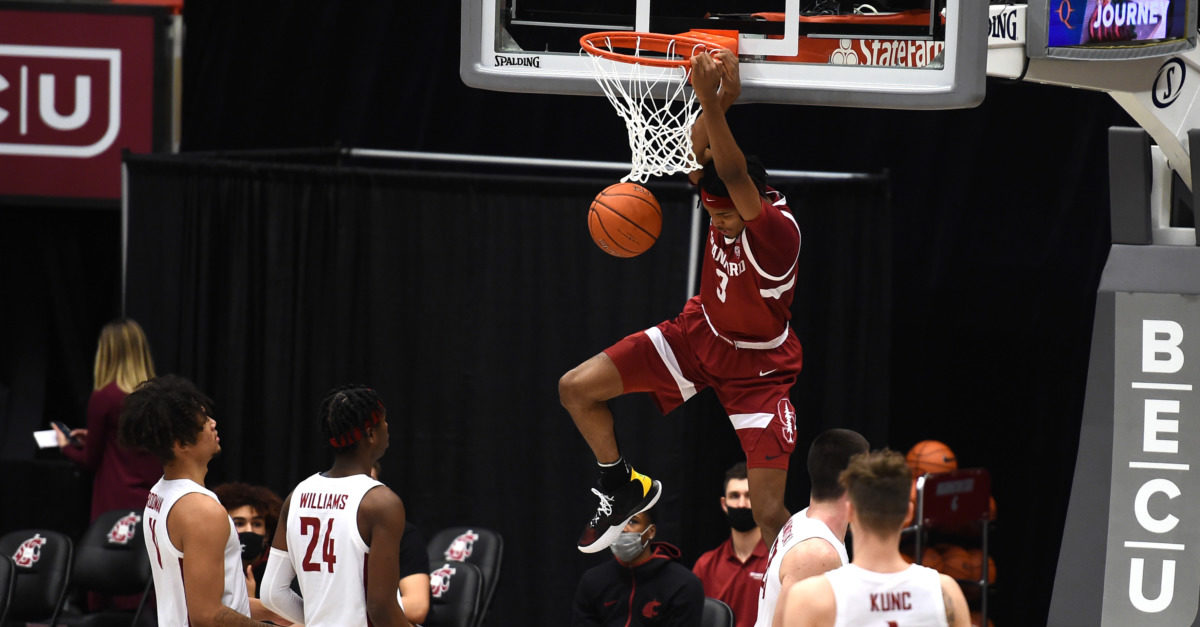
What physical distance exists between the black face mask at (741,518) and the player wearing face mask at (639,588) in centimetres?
39

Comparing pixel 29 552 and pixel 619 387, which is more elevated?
pixel 619 387

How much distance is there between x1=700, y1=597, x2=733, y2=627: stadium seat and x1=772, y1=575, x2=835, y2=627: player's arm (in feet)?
9.21

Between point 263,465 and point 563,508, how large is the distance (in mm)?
1692

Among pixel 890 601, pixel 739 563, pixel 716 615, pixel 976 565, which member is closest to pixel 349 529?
pixel 890 601

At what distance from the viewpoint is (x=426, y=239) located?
8.19 m

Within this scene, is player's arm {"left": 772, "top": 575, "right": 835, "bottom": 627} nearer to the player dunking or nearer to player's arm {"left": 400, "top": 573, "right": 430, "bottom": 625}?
the player dunking

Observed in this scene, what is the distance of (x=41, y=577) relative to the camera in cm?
732

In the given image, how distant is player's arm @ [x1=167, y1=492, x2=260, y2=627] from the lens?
15.4 feet

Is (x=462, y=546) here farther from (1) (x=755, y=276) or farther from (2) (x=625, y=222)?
(1) (x=755, y=276)

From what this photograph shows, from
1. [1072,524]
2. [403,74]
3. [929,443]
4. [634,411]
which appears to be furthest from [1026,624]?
[403,74]

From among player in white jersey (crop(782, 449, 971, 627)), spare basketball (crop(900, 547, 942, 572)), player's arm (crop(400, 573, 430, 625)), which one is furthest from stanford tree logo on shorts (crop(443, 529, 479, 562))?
player in white jersey (crop(782, 449, 971, 627))

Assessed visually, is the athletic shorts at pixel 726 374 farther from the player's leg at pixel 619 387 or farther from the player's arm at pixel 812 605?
the player's arm at pixel 812 605

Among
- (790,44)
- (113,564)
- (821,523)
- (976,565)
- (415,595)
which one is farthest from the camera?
(976,565)

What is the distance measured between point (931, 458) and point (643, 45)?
496 centimetres
